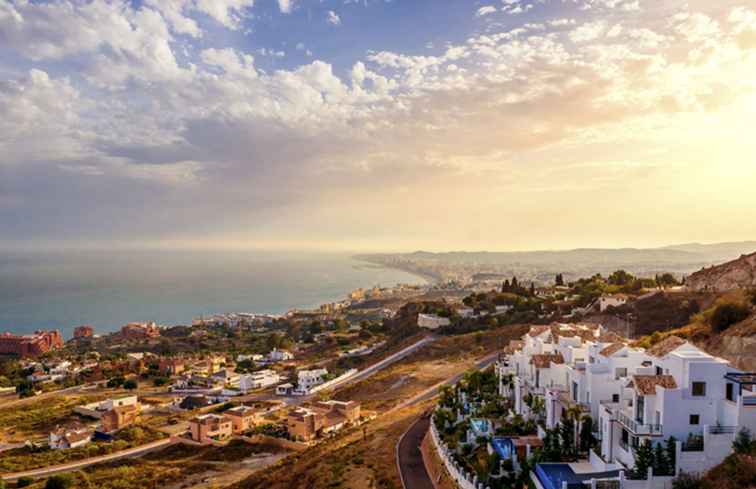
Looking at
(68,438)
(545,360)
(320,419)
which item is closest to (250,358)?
(68,438)

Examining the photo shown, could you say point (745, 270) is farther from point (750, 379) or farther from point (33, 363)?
point (33, 363)

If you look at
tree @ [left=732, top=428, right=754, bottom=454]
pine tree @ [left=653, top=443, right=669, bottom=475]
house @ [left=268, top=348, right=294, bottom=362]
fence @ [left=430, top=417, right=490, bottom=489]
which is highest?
tree @ [left=732, top=428, right=754, bottom=454]

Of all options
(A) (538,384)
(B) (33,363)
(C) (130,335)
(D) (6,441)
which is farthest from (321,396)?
(C) (130,335)

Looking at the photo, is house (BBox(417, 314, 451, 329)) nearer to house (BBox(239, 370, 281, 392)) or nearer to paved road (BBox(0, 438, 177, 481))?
house (BBox(239, 370, 281, 392))

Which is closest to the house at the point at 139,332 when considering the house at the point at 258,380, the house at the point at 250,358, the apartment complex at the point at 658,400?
the house at the point at 250,358

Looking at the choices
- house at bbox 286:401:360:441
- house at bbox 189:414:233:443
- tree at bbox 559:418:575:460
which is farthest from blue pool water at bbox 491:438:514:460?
house at bbox 189:414:233:443

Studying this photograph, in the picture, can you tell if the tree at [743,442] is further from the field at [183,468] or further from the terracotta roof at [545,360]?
the field at [183,468]
